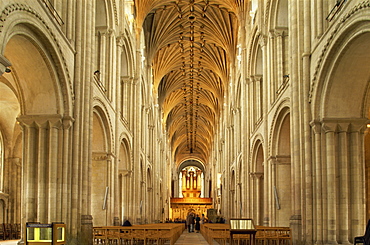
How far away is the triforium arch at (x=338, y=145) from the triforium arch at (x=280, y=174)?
617cm

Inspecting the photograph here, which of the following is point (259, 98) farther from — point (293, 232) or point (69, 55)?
point (69, 55)

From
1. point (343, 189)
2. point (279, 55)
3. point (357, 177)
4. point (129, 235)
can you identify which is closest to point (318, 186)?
point (343, 189)

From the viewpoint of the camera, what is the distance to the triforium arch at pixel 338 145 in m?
13.3

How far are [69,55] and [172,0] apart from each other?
64.0 feet

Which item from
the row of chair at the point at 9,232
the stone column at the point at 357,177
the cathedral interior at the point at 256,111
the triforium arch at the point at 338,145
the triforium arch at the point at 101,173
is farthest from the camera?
the row of chair at the point at 9,232

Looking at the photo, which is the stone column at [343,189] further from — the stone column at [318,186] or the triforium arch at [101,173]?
the triforium arch at [101,173]

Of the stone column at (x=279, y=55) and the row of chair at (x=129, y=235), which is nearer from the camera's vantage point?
the row of chair at (x=129, y=235)

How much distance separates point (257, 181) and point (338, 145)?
12189 mm

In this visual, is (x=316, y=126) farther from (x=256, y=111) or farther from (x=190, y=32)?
(x=190, y=32)

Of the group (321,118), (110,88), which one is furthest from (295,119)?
(110,88)

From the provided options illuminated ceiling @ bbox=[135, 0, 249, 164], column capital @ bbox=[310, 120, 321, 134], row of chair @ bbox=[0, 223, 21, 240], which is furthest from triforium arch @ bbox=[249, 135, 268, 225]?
row of chair @ bbox=[0, 223, 21, 240]

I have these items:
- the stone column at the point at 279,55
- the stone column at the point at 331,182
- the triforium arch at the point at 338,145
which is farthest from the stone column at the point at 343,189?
the stone column at the point at 279,55

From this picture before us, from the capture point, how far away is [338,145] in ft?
45.7

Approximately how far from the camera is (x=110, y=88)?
2161 centimetres
